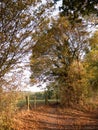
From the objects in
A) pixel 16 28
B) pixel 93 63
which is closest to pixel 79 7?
pixel 16 28

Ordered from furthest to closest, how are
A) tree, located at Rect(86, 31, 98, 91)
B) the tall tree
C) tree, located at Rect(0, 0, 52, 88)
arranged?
1. tree, located at Rect(86, 31, 98, 91)
2. tree, located at Rect(0, 0, 52, 88)
3. the tall tree

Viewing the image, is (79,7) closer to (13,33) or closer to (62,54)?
(13,33)

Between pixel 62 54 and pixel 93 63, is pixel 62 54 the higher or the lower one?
the higher one

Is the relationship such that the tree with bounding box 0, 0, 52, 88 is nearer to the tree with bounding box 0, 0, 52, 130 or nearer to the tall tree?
the tree with bounding box 0, 0, 52, 130

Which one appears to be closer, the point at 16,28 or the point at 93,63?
the point at 16,28

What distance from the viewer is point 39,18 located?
18016 mm

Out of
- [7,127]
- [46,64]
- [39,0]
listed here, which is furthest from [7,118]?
[46,64]

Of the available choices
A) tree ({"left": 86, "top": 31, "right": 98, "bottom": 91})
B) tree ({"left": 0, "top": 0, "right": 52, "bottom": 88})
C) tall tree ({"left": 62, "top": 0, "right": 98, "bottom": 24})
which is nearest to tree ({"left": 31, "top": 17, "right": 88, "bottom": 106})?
tree ({"left": 86, "top": 31, "right": 98, "bottom": 91})

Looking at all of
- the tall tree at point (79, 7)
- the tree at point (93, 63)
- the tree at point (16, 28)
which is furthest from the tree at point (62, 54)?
the tall tree at point (79, 7)

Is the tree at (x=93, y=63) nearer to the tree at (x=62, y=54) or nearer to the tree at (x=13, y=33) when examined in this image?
the tree at (x=62, y=54)

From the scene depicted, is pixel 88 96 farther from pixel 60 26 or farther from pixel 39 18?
pixel 39 18

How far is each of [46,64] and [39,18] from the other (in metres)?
19.9

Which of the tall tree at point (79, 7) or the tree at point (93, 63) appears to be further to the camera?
the tree at point (93, 63)

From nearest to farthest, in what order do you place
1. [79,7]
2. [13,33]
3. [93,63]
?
[79,7] < [13,33] < [93,63]
